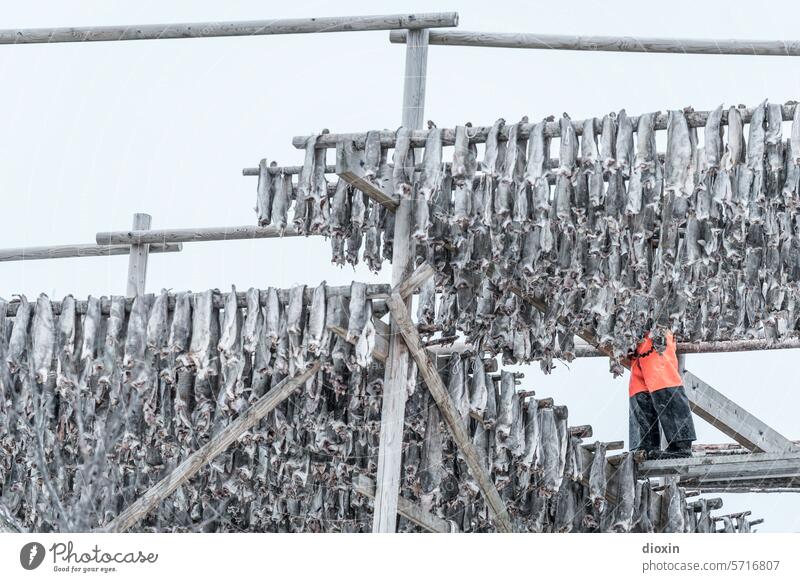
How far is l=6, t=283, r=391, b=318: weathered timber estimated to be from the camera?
26.9 ft

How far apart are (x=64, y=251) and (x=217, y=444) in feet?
9.79

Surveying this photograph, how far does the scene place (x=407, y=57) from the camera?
27.2ft

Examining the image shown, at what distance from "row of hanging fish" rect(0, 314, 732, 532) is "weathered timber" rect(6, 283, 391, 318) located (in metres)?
0.06

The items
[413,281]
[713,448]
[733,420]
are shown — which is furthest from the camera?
[713,448]

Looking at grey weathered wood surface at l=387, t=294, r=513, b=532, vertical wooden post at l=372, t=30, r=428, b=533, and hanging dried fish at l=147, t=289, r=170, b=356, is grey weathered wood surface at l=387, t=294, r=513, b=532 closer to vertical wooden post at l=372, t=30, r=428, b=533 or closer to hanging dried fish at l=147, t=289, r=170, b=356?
vertical wooden post at l=372, t=30, r=428, b=533

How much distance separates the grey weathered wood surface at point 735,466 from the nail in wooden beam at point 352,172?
11.6 ft

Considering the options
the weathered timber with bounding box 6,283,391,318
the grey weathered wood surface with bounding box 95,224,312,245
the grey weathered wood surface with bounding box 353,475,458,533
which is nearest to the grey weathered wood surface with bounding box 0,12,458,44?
the weathered timber with bounding box 6,283,391,318

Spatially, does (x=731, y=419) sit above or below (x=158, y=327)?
below

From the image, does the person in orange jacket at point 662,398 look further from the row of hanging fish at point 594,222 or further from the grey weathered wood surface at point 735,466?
the row of hanging fish at point 594,222

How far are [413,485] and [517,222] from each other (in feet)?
7.58

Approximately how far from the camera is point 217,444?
28.7ft

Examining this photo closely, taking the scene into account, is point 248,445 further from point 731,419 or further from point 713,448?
point 713,448

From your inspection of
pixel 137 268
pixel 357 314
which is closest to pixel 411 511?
pixel 357 314

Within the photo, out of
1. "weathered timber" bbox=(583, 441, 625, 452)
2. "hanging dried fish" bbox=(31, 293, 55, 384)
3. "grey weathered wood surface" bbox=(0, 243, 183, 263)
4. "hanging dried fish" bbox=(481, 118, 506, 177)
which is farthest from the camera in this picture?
"grey weathered wood surface" bbox=(0, 243, 183, 263)
